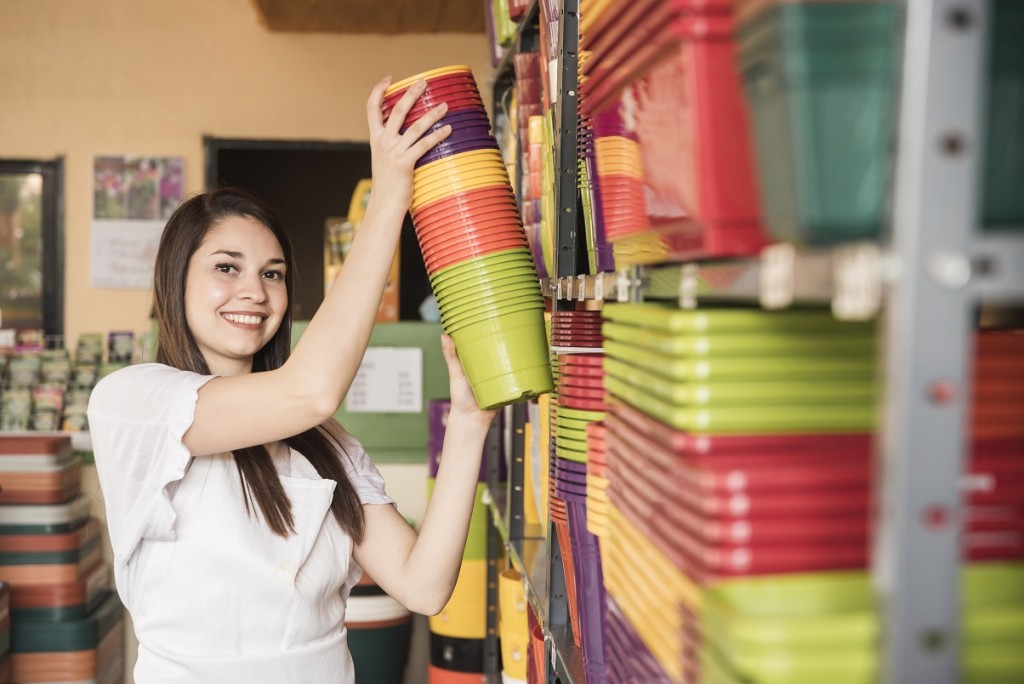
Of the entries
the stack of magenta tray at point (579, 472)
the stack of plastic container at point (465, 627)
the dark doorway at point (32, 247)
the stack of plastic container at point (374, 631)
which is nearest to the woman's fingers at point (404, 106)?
the stack of magenta tray at point (579, 472)

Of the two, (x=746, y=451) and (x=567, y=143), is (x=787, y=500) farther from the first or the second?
(x=567, y=143)

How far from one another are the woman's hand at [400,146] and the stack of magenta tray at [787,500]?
2.07 ft

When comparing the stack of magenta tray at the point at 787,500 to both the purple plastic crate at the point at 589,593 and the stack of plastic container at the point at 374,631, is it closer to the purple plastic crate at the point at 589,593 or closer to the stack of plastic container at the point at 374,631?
the purple plastic crate at the point at 589,593

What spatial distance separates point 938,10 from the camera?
1.69 feet

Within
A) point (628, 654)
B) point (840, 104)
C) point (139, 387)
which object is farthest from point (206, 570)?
point (840, 104)

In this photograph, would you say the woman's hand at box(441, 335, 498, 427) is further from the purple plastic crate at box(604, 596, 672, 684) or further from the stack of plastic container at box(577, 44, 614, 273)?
the purple plastic crate at box(604, 596, 672, 684)

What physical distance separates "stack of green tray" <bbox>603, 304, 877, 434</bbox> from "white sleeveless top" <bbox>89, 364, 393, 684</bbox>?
1126 millimetres

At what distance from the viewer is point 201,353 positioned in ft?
6.28

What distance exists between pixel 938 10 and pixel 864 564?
348 millimetres

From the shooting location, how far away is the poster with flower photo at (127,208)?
537 cm

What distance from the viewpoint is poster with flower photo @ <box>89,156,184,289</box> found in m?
5.37

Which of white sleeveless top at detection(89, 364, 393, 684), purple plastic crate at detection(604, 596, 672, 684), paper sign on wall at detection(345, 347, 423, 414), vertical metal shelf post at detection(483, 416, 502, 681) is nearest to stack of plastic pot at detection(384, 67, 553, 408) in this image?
purple plastic crate at detection(604, 596, 672, 684)

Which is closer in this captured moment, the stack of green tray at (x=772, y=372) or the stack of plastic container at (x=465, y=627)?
the stack of green tray at (x=772, y=372)

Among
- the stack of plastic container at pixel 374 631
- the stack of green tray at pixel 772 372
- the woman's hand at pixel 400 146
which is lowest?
the stack of plastic container at pixel 374 631
